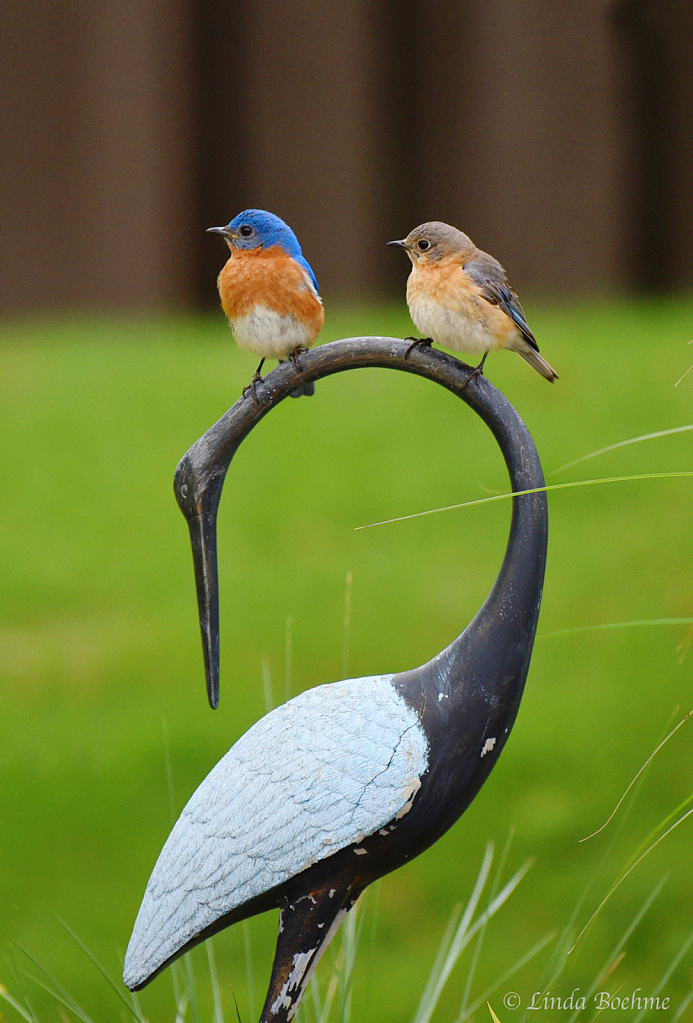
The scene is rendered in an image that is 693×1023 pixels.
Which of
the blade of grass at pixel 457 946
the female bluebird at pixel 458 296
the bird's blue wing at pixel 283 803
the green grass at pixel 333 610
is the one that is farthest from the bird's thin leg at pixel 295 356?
the green grass at pixel 333 610

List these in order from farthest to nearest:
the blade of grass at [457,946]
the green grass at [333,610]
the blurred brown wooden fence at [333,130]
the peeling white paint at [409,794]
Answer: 1. the blurred brown wooden fence at [333,130]
2. the green grass at [333,610]
3. the blade of grass at [457,946]
4. the peeling white paint at [409,794]

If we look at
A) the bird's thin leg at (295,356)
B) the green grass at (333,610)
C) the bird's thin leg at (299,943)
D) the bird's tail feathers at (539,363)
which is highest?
the bird's thin leg at (295,356)

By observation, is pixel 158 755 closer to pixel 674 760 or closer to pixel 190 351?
pixel 674 760

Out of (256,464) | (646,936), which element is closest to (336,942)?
(646,936)

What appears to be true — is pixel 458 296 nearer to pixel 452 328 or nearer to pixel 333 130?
pixel 452 328

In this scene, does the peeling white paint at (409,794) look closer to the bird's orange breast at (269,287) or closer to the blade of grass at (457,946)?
the blade of grass at (457,946)

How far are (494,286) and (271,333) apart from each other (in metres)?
0.21

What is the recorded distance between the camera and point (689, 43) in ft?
10.3

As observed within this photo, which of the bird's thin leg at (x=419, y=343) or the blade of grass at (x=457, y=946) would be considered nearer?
the bird's thin leg at (x=419, y=343)

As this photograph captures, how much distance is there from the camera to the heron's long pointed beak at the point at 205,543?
0.92 metres

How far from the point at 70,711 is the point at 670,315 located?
8.20 ft

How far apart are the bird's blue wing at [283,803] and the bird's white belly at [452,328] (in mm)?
325

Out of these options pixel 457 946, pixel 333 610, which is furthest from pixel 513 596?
pixel 333 610

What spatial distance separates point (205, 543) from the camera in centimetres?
92
